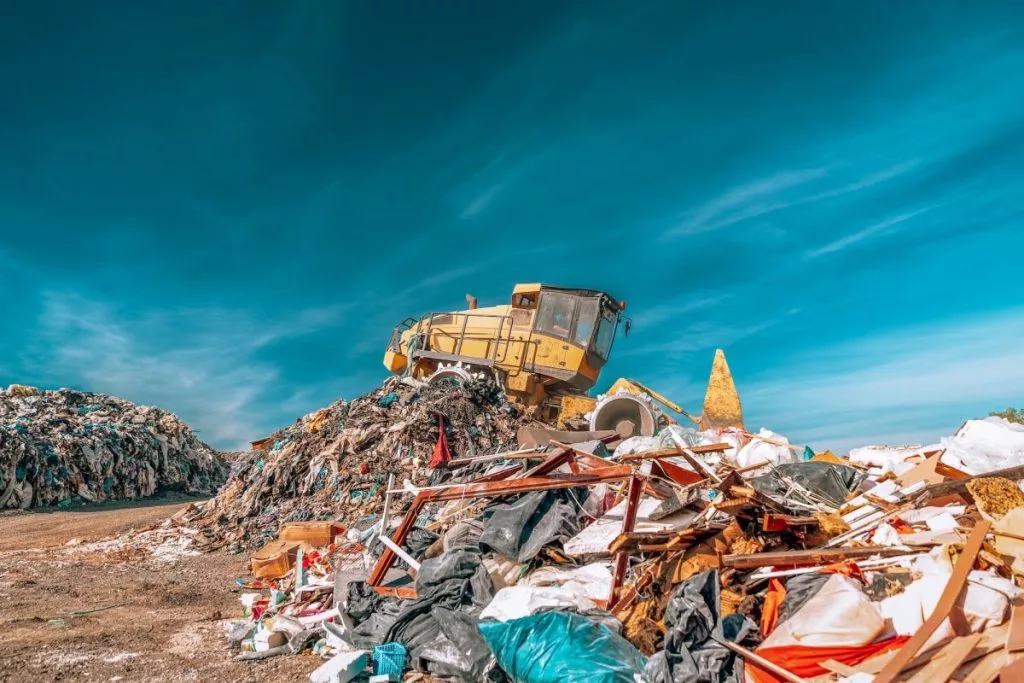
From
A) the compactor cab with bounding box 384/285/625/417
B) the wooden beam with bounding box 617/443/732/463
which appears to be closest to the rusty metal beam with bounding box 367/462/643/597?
the wooden beam with bounding box 617/443/732/463

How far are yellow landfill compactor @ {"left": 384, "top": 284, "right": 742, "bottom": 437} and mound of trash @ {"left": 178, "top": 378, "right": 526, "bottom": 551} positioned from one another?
603mm

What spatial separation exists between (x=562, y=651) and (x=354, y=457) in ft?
26.8

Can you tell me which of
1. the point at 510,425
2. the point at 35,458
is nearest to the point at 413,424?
the point at 510,425

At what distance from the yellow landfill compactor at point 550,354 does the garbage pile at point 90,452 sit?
9.88 metres

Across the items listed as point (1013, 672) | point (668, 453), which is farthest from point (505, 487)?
point (1013, 672)

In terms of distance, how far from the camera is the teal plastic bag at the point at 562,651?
10.4ft

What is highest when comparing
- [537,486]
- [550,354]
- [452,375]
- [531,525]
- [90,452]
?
[550,354]

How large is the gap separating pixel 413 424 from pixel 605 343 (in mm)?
4111

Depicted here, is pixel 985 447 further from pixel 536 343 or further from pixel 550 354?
pixel 536 343

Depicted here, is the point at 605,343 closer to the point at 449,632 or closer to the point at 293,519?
the point at 293,519

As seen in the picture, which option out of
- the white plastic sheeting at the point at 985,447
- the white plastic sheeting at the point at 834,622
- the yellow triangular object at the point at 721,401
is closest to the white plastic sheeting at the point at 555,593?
the white plastic sheeting at the point at 834,622

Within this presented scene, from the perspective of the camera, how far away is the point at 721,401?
432 inches

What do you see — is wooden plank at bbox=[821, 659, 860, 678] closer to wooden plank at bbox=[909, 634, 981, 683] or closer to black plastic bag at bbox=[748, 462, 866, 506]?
wooden plank at bbox=[909, 634, 981, 683]

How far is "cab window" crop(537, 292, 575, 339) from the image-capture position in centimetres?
1209
